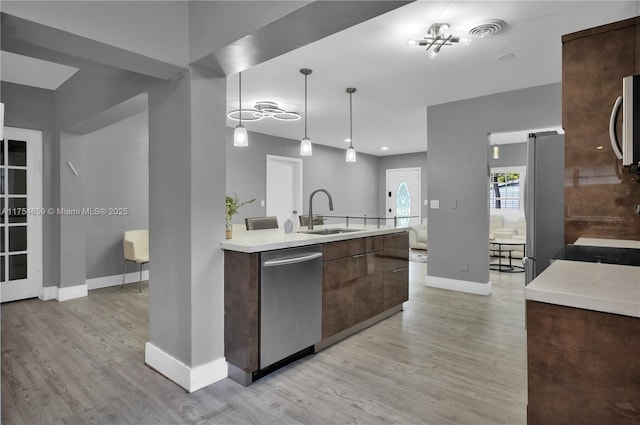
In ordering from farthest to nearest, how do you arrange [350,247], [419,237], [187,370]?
[419,237] < [350,247] < [187,370]

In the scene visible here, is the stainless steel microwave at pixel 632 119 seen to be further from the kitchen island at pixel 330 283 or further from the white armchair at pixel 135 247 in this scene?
the white armchair at pixel 135 247

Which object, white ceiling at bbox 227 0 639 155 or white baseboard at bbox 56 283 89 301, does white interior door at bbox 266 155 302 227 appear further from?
white baseboard at bbox 56 283 89 301

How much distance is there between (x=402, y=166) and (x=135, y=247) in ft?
23.3

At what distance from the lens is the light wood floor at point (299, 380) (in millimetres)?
1912

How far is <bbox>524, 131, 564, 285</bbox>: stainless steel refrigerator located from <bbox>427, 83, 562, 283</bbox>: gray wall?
131cm

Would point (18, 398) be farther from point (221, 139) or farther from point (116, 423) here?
point (221, 139)

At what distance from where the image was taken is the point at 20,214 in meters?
4.08

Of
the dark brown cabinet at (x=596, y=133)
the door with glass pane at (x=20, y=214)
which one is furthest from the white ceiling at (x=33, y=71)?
the dark brown cabinet at (x=596, y=133)

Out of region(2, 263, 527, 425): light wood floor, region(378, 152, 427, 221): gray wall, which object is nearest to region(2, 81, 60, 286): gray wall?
region(2, 263, 527, 425): light wood floor

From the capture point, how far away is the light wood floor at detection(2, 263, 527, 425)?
191cm

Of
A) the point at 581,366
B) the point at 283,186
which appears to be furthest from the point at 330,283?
the point at 283,186

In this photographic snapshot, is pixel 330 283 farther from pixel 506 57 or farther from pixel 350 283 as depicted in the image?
pixel 506 57

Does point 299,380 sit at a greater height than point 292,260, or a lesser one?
lesser

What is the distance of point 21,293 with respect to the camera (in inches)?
162
